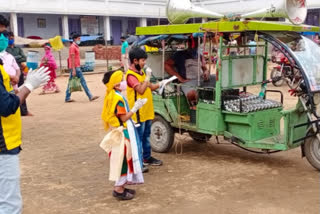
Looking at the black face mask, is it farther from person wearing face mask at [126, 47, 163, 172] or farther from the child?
the child

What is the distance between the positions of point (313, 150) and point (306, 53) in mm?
1225

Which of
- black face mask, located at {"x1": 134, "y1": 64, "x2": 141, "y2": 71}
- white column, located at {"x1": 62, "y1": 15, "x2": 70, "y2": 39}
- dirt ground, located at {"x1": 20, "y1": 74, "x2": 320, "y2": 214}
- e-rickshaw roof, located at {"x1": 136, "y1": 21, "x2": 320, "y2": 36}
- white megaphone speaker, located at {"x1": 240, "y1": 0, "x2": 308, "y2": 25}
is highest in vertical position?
white column, located at {"x1": 62, "y1": 15, "x2": 70, "y2": 39}

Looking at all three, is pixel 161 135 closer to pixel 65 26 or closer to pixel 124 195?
pixel 124 195

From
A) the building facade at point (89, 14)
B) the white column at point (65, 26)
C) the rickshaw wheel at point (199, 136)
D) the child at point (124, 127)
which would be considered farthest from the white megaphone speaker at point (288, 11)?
the white column at point (65, 26)

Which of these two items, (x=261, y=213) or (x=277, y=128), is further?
(x=277, y=128)

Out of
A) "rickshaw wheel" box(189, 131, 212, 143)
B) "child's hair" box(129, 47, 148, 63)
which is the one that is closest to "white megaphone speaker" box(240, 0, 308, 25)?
"child's hair" box(129, 47, 148, 63)

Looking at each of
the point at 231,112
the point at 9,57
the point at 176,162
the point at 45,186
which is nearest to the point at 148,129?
the point at 176,162

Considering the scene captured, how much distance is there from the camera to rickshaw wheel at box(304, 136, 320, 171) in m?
5.09

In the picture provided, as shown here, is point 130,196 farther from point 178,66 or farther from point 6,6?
point 6,6

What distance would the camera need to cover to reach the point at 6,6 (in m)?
29.1

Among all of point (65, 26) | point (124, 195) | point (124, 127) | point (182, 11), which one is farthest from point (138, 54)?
point (65, 26)

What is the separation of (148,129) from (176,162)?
705 millimetres

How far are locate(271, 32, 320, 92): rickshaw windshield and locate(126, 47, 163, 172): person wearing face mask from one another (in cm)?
171

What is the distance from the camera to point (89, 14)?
112 ft
